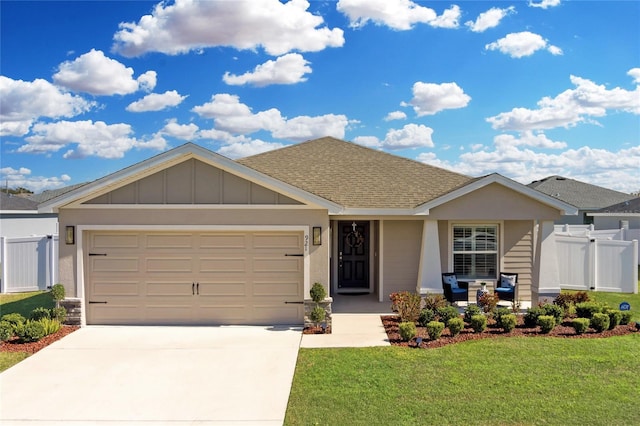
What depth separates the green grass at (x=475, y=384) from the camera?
5.77 metres

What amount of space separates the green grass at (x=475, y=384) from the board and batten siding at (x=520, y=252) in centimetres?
435

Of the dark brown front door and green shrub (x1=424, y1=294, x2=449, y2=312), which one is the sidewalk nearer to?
green shrub (x1=424, y1=294, x2=449, y2=312)

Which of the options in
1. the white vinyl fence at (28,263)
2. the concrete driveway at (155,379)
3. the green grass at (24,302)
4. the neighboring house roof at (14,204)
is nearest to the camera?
the concrete driveway at (155,379)

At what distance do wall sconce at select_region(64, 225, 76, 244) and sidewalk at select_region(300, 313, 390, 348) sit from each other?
18.4ft

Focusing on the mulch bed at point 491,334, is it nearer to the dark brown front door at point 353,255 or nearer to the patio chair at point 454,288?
the patio chair at point 454,288

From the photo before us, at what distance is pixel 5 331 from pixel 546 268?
12418 mm

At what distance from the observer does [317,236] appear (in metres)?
10.3

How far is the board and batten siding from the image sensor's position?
13.3 metres

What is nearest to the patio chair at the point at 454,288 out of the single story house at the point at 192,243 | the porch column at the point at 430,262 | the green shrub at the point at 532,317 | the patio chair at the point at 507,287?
the porch column at the point at 430,262

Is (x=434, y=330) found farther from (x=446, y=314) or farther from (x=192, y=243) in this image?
(x=192, y=243)

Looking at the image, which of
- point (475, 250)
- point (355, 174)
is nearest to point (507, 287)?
point (475, 250)

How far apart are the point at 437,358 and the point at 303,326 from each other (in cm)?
336

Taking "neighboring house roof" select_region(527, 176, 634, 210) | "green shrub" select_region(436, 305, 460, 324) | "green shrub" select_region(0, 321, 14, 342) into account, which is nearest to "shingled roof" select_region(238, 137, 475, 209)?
"green shrub" select_region(436, 305, 460, 324)

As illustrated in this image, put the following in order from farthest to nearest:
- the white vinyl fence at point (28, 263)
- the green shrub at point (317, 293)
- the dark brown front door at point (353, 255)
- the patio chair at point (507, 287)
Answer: the white vinyl fence at point (28, 263) < the dark brown front door at point (353, 255) < the patio chair at point (507, 287) < the green shrub at point (317, 293)
